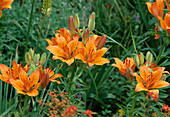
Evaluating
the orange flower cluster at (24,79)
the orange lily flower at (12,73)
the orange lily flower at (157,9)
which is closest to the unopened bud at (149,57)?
the orange lily flower at (157,9)

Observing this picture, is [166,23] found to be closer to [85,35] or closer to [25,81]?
[85,35]

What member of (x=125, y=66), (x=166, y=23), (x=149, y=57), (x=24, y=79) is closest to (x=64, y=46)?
(x=24, y=79)

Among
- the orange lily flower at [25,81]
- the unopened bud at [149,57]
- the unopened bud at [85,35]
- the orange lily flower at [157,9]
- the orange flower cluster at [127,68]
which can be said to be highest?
the orange lily flower at [157,9]

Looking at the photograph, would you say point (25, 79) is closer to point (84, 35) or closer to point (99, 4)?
point (84, 35)

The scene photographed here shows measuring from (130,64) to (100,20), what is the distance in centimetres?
170

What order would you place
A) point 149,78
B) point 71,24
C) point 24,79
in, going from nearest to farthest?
point 24,79 < point 149,78 < point 71,24

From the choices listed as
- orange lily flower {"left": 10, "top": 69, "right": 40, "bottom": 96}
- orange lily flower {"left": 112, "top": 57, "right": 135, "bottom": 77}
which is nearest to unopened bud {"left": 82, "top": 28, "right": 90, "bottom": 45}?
orange lily flower {"left": 112, "top": 57, "right": 135, "bottom": 77}

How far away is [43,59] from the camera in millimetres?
1316

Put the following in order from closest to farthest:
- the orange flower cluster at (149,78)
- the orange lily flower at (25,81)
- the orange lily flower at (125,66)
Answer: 1. the orange lily flower at (25,81)
2. the orange flower cluster at (149,78)
3. the orange lily flower at (125,66)

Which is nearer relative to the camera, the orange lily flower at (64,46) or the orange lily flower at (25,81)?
the orange lily flower at (25,81)

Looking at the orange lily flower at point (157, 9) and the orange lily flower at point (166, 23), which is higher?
the orange lily flower at point (157, 9)

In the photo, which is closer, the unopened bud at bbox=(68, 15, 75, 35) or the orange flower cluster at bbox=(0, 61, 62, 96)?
the orange flower cluster at bbox=(0, 61, 62, 96)

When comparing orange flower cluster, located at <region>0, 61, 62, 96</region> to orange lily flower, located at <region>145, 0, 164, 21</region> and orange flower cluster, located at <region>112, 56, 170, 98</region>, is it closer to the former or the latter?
orange flower cluster, located at <region>112, 56, 170, 98</region>

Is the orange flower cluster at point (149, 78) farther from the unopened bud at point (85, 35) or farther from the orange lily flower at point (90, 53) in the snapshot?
the unopened bud at point (85, 35)
